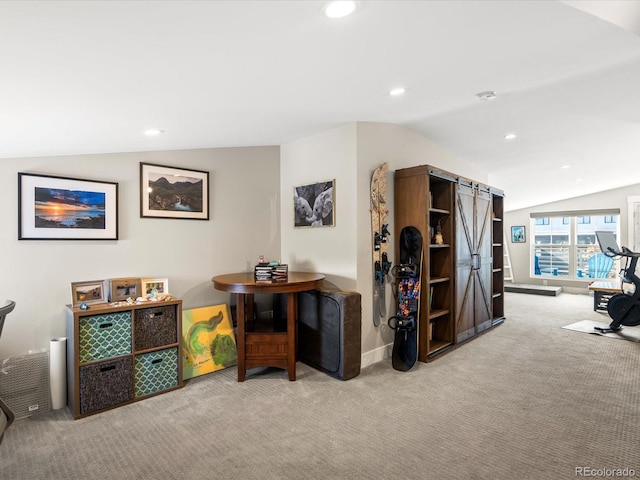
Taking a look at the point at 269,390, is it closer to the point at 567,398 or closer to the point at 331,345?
the point at 331,345

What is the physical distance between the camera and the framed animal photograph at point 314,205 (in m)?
3.62

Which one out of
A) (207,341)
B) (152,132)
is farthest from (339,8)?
(207,341)

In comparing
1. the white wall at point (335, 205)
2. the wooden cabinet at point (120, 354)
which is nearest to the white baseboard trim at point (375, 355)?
the white wall at point (335, 205)

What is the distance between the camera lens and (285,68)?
2.06 meters

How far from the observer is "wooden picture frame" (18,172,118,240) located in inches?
105

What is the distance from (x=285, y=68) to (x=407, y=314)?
8.25ft

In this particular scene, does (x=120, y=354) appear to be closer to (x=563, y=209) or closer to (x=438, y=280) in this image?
(x=438, y=280)

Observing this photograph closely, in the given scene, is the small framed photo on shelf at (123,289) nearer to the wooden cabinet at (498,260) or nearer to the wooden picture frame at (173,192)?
the wooden picture frame at (173,192)

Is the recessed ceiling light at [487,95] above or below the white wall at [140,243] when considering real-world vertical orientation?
above

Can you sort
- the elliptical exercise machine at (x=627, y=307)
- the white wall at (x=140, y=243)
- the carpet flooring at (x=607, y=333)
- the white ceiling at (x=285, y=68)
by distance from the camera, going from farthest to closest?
the elliptical exercise machine at (x=627, y=307)
the carpet flooring at (x=607, y=333)
the white wall at (x=140, y=243)
the white ceiling at (x=285, y=68)

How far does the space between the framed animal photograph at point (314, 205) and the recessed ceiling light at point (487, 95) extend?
5.09ft

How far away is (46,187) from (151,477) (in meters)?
2.32

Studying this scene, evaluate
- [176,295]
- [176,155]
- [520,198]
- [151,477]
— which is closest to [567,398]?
[151,477]

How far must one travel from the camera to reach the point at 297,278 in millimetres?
3234
